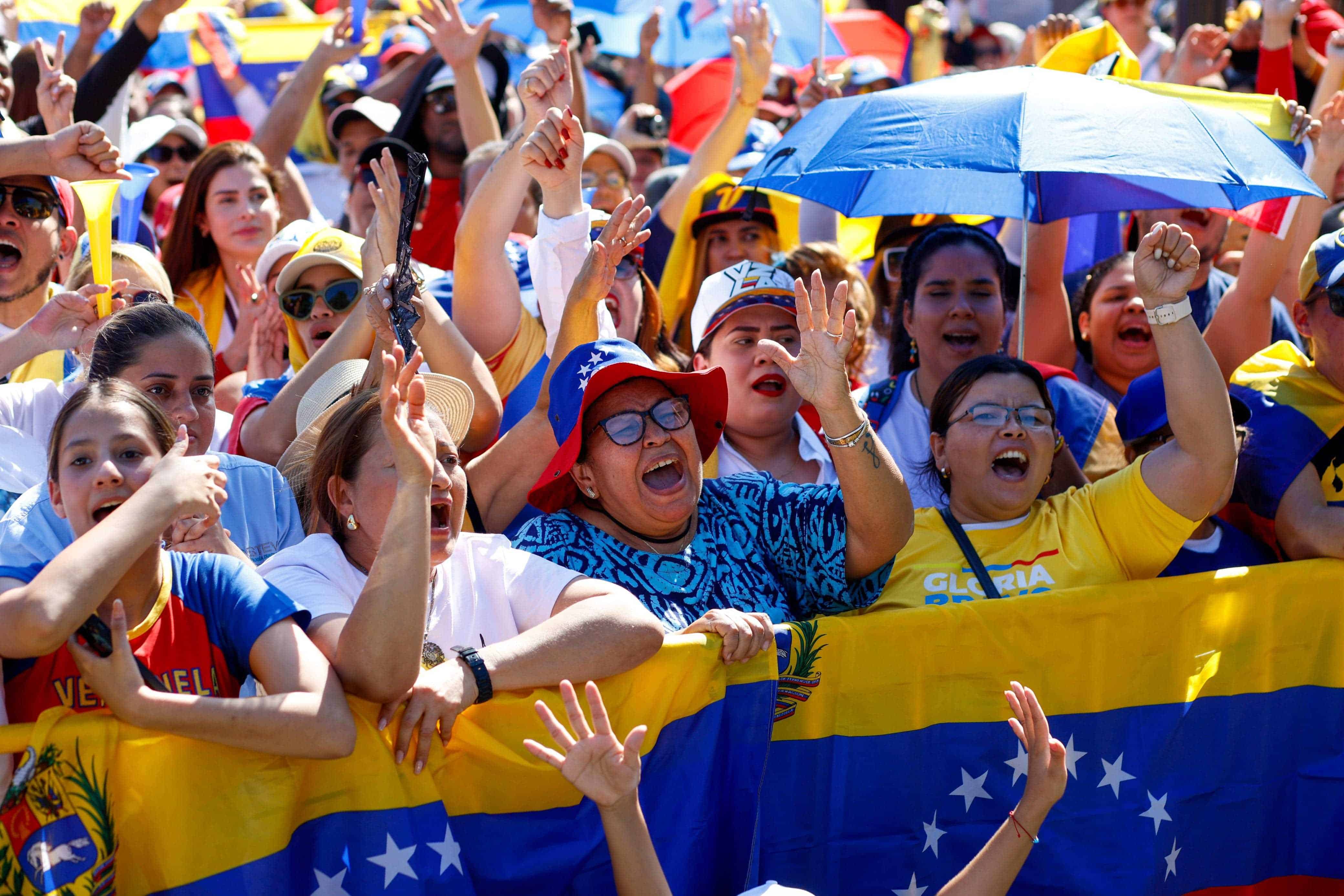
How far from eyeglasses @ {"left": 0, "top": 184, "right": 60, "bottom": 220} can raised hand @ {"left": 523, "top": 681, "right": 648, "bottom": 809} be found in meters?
2.64

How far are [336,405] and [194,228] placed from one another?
2562 mm

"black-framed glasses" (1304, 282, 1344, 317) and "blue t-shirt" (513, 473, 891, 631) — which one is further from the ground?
"black-framed glasses" (1304, 282, 1344, 317)

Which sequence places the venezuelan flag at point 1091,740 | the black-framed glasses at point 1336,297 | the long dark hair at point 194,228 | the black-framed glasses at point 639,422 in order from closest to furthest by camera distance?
the venezuelan flag at point 1091,740
the black-framed glasses at point 639,422
the black-framed glasses at point 1336,297
the long dark hair at point 194,228

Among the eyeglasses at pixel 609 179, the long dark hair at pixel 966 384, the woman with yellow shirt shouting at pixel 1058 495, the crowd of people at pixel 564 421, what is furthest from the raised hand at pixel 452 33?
the woman with yellow shirt shouting at pixel 1058 495

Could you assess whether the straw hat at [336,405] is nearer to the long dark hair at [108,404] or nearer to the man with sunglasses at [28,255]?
the long dark hair at [108,404]

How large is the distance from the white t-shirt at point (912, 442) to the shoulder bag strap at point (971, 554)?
0.86ft

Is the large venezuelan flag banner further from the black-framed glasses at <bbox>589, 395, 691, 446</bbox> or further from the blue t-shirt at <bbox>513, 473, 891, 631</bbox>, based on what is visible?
the black-framed glasses at <bbox>589, 395, 691, 446</bbox>

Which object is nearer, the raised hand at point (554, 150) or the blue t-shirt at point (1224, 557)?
the blue t-shirt at point (1224, 557)

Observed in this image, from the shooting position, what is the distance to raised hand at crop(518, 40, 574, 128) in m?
4.02

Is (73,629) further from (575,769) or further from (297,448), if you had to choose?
(297,448)

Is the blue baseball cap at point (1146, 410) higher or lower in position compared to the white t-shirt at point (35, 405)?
lower

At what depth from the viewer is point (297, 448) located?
3.34m

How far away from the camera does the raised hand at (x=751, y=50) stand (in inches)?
234

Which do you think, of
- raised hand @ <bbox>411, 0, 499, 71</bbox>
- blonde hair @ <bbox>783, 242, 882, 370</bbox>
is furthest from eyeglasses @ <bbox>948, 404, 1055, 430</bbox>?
raised hand @ <bbox>411, 0, 499, 71</bbox>
